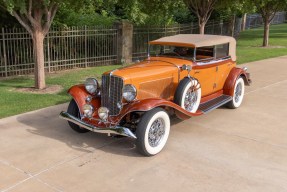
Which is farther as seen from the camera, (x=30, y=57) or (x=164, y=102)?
(x=30, y=57)

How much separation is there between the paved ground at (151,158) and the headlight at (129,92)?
74cm

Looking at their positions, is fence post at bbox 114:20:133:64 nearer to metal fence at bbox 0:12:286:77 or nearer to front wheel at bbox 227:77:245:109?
metal fence at bbox 0:12:286:77

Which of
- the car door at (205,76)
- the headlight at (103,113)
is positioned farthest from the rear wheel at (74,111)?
the car door at (205,76)

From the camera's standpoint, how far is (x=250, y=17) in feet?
112

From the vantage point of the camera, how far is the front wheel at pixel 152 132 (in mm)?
4574

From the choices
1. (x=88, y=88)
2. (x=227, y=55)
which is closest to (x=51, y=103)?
(x=88, y=88)

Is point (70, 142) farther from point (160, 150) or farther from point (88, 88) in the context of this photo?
point (160, 150)

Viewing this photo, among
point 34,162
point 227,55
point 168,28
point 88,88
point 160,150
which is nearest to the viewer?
point 34,162

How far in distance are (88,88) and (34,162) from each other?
1501 mm

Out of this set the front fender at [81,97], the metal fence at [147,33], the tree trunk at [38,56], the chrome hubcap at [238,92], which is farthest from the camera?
the metal fence at [147,33]

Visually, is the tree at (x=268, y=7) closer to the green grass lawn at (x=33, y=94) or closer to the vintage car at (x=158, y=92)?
the green grass lawn at (x=33, y=94)

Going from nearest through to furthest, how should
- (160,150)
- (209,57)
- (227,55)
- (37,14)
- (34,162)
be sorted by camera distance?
1. (34,162)
2. (160,150)
3. (209,57)
4. (227,55)
5. (37,14)

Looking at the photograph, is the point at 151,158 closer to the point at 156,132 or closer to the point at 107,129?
the point at 156,132

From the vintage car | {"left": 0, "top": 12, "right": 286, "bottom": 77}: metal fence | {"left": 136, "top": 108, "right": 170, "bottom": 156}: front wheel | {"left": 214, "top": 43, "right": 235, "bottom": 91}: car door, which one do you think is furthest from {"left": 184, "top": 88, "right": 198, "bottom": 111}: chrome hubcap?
{"left": 0, "top": 12, "right": 286, "bottom": 77}: metal fence
